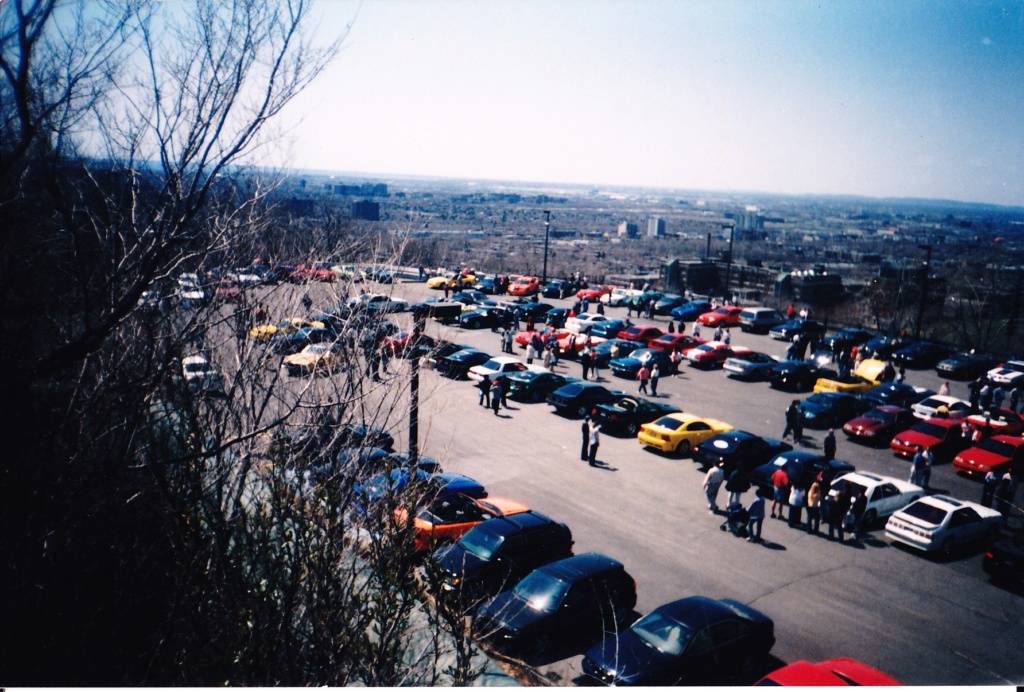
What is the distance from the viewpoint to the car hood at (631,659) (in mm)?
7699

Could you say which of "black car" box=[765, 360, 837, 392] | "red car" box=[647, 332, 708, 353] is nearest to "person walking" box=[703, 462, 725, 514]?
"black car" box=[765, 360, 837, 392]

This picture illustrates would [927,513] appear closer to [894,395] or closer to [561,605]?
[561,605]

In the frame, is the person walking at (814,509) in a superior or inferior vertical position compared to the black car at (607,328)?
inferior

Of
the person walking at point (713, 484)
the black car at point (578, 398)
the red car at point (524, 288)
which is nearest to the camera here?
the person walking at point (713, 484)

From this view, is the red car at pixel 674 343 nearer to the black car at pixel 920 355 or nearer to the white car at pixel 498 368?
the white car at pixel 498 368

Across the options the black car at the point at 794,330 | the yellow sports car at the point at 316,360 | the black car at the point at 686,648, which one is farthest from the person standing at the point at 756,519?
the black car at the point at 794,330

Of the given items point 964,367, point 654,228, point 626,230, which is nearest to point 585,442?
point 964,367

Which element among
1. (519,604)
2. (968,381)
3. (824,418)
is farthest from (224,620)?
(968,381)

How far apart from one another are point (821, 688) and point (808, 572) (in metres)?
5.19

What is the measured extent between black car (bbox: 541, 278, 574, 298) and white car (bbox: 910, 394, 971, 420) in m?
23.6

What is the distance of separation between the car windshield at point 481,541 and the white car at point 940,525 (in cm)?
787

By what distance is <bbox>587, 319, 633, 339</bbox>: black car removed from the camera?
30328 millimetres

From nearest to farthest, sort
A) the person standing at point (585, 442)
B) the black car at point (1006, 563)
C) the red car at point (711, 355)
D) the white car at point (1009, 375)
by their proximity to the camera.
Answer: the black car at point (1006, 563)
the person standing at point (585, 442)
the white car at point (1009, 375)
the red car at point (711, 355)

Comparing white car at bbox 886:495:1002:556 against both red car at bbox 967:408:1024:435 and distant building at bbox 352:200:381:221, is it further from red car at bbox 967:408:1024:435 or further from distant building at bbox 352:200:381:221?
distant building at bbox 352:200:381:221
